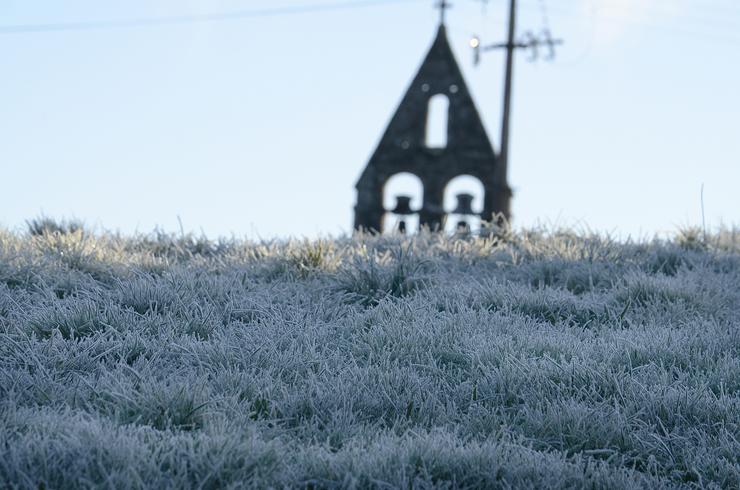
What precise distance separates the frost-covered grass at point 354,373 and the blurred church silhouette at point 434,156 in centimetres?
949

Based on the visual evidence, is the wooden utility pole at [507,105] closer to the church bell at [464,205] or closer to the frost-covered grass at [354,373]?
the church bell at [464,205]

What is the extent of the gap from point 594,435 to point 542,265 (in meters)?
3.47

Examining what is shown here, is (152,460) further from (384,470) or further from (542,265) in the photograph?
(542,265)

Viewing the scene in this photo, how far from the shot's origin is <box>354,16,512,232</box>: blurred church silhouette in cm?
1642

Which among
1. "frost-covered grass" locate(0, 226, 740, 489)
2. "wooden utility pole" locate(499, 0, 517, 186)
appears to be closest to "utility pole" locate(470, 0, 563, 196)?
"wooden utility pole" locate(499, 0, 517, 186)

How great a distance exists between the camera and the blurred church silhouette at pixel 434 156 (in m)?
16.4

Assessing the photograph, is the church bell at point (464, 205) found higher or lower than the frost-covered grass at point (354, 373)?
higher

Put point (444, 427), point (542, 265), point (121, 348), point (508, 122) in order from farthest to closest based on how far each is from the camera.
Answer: point (508, 122) < point (542, 265) < point (121, 348) < point (444, 427)

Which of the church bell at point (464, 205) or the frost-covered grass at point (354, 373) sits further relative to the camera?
the church bell at point (464, 205)

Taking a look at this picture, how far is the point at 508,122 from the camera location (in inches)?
650

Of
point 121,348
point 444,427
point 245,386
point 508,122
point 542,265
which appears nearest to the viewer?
point 444,427

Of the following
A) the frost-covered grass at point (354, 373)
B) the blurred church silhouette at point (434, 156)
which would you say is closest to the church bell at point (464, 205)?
the blurred church silhouette at point (434, 156)

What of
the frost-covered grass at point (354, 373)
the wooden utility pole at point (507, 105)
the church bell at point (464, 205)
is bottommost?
the frost-covered grass at point (354, 373)

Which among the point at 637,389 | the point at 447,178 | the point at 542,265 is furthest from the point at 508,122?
the point at 637,389
